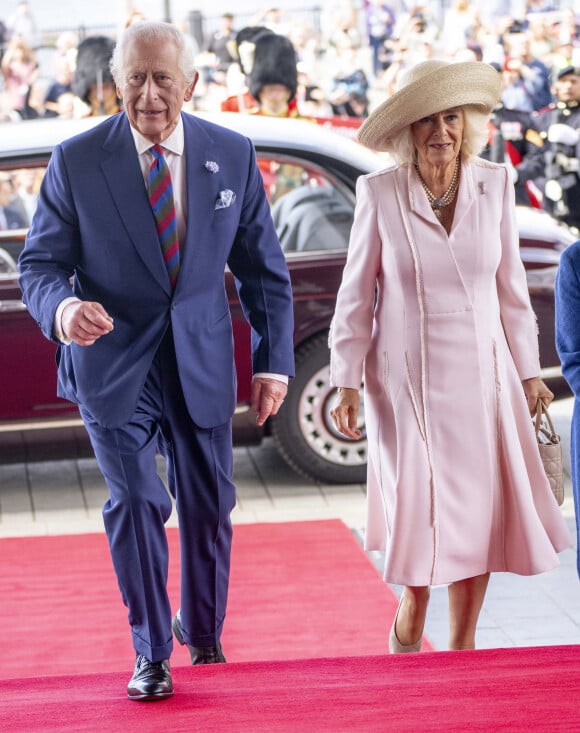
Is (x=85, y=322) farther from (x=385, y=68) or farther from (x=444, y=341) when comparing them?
(x=385, y=68)

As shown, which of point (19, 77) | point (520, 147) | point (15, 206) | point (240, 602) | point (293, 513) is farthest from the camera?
point (19, 77)

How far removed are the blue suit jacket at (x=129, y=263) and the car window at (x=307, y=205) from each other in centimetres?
280

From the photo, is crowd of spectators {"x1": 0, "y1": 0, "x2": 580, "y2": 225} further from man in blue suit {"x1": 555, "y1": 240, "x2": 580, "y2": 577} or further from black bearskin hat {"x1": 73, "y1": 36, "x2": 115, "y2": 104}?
man in blue suit {"x1": 555, "y1": 240, "x2": 580, "y2": 577}

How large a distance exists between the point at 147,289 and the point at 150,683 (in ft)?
3.26

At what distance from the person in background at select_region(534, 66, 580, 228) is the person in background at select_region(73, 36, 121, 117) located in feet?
10.8

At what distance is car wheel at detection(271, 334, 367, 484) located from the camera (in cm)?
667

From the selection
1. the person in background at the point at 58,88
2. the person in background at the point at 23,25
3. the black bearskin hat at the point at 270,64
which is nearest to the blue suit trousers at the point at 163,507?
the black bearskin hat at the point at 270,64

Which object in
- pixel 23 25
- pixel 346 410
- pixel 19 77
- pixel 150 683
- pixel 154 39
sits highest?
pixel 23 25

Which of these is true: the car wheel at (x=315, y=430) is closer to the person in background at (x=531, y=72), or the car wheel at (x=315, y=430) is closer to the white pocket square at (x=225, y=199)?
the white pocket square at (x=225, y=199)

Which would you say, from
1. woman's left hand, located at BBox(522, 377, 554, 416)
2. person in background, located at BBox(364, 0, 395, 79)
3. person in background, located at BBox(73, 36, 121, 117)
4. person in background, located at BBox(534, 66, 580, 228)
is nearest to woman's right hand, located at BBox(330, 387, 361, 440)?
woman's left hand, located at BBox(522, 377, 554, 416)

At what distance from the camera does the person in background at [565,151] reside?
10.1 meters

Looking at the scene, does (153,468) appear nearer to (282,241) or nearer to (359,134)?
(359,134)

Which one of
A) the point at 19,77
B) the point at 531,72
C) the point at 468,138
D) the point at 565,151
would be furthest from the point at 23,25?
the point at 468,138

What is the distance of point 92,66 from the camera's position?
335 inches
